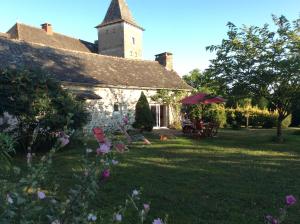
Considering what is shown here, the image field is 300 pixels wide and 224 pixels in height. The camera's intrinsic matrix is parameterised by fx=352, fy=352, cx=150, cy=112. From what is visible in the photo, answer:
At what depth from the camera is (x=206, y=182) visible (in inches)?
318

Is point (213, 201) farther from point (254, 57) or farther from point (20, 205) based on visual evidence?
point (254, 57)

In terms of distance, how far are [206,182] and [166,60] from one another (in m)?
23.8

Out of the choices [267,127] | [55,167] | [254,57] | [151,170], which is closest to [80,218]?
[151,170]

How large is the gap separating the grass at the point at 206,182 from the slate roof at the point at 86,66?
28.4 ft

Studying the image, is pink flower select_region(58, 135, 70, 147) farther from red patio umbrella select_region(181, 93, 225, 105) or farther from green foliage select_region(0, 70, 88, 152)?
red patio umbrella select_region(181, 93, 225, 105)

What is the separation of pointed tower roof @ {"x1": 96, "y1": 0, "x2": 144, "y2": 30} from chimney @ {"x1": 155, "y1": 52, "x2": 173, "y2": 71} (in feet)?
72.6

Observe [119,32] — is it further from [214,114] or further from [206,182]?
[206,182]

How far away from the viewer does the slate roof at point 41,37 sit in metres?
→ 41.6

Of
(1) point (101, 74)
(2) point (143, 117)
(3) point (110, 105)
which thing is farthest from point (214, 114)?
(1) point (101, 74)

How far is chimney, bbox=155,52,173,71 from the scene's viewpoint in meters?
31.1

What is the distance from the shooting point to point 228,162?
1080cm

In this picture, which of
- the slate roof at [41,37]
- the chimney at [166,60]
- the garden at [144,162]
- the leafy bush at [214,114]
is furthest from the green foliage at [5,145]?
the slate roof at [41,37]

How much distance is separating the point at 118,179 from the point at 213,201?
266cm

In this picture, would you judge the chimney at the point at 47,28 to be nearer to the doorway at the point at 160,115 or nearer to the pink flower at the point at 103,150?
the doorway at the point at 160,115
